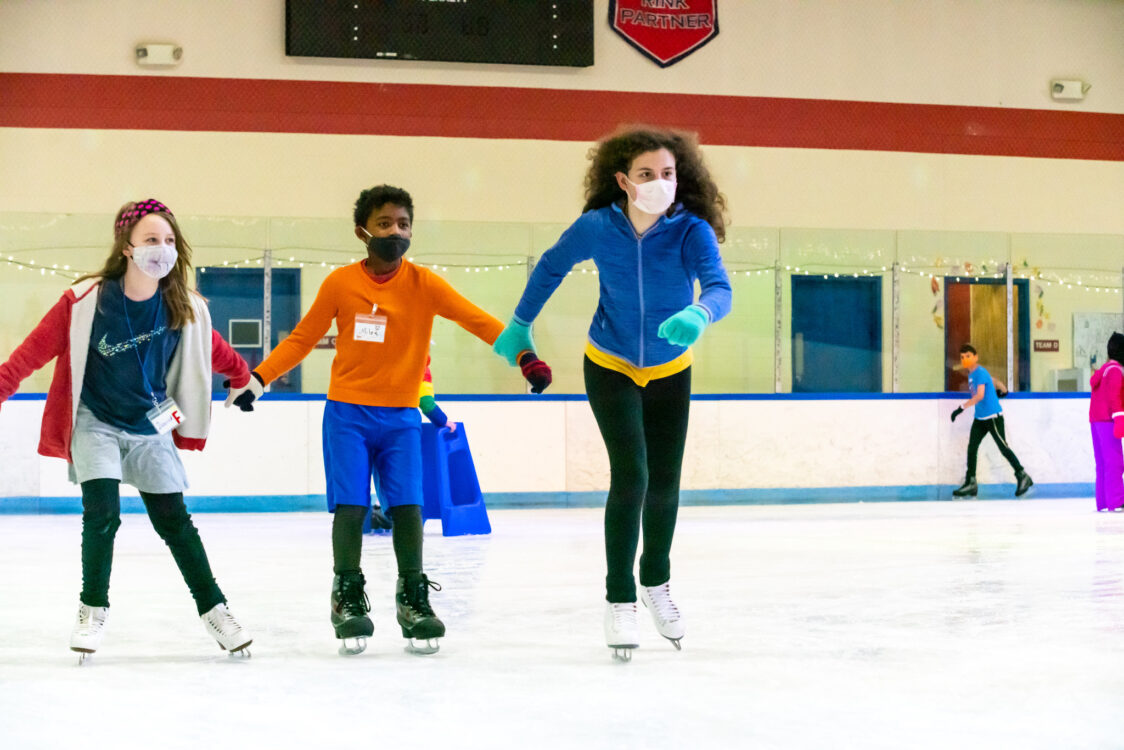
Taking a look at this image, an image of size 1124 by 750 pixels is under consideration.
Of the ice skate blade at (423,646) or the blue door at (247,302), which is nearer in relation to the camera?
the ice skate blade at (423,646)

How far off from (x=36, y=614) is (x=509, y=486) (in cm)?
572

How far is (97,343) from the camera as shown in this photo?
316 cm

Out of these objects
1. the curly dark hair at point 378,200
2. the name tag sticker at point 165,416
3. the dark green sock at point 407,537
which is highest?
the curly dark hair at point 378,200

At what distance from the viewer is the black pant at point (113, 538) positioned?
312cm

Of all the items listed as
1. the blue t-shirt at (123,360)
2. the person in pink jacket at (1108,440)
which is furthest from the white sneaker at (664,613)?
the person in pink jacket at (1108,440)

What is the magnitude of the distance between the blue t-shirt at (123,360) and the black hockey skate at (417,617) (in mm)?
708

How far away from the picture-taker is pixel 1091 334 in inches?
435

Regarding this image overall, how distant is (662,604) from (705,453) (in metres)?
6.74

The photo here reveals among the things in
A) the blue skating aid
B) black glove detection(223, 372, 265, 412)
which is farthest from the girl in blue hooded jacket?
the blue skating aid

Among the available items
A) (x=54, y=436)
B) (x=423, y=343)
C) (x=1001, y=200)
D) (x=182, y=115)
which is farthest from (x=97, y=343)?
(x=1001, y=200)

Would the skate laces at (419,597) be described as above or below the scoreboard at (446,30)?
below

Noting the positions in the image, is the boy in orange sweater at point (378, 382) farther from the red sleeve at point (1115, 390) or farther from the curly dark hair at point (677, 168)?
the red sleeve at point (1115, 390)

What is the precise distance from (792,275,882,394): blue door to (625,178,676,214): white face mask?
24.0 ft

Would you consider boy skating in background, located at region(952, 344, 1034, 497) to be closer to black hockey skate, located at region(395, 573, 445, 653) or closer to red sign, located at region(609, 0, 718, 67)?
red sign, located at region(609, 0, 718, 67)
